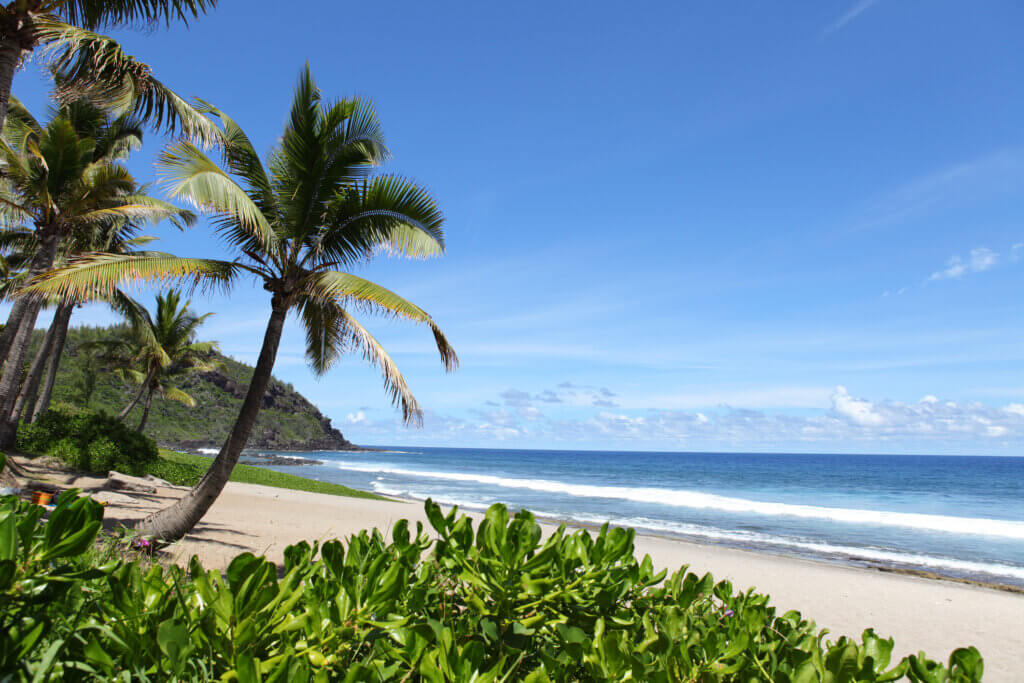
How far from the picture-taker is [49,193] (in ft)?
34.3

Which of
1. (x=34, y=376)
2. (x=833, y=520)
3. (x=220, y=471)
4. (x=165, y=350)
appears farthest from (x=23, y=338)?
(x=833, y=520)

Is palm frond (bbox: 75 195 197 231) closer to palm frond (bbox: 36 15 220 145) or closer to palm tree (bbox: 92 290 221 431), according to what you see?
palm frond (bbox: 36 15 220 145)

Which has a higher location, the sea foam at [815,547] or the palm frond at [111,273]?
the palm frond at [111,273]

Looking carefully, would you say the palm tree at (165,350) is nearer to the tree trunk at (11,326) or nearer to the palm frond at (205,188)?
the tree trunk at (11,326)

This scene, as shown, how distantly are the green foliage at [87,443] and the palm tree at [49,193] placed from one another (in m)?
2.24

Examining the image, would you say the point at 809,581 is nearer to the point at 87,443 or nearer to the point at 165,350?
the point at 87,443

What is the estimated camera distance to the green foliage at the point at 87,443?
14573 mm

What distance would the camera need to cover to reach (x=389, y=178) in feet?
24.1

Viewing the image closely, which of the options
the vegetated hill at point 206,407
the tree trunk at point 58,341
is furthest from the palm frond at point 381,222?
the vegetated hill at point 206,407

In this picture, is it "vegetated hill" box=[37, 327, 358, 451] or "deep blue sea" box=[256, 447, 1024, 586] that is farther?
"vegetated hill" box=[37, 327, 358, 451]

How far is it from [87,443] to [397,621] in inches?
706

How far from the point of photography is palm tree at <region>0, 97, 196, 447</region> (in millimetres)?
10156

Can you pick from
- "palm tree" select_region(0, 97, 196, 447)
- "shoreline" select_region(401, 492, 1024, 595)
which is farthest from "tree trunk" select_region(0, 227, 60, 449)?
"shoreline" select_region(401, 492, 1024, 595)

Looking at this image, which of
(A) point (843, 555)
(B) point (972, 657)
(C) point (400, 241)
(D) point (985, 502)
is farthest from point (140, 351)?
(D) point (985, 502)
